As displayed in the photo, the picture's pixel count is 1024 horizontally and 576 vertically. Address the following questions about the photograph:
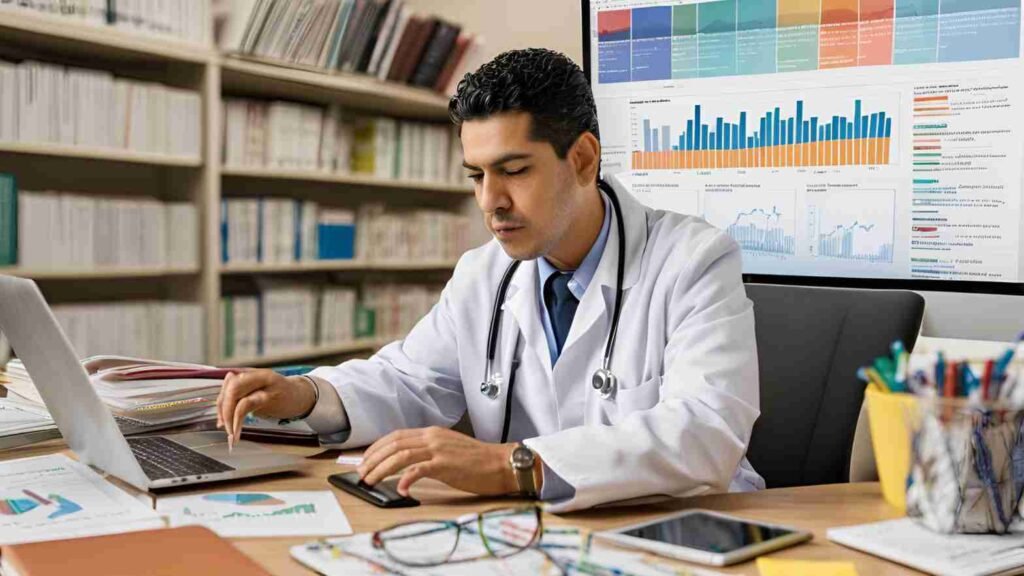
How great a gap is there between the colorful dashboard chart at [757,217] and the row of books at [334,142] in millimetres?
1764

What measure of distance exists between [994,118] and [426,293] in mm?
2594

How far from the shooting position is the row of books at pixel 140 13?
2490 mm

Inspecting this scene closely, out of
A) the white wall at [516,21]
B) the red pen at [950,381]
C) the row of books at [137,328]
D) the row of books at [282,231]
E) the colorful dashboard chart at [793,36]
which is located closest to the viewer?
the red pen at [950,381]

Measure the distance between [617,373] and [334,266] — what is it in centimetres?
221

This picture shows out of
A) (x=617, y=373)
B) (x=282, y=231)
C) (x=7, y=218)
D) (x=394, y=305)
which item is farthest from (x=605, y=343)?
(x=394, y=305)

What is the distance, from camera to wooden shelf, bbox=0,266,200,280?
2507 mm

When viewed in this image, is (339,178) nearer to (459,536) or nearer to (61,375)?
(61,375)

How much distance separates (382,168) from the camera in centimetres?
360

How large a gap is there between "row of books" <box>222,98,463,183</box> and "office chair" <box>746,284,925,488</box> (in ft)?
6.76

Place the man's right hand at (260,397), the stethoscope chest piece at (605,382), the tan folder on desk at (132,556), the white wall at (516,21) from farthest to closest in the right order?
the white wall at (516,21) → the stethoscope chest piece at (605,382) → the man's right hand at (260,397) → the tan folder on desk at (132,556)

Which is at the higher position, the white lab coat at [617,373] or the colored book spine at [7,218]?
the colored book spine at [7,218]

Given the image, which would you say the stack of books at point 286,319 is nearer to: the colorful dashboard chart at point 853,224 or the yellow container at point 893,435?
the colorful dashboard chart at point 853,224

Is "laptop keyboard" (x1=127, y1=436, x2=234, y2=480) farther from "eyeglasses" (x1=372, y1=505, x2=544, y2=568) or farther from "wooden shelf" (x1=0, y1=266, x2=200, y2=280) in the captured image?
"wooden shelf" (x1=0, y1=266, x2=200, y2=280)

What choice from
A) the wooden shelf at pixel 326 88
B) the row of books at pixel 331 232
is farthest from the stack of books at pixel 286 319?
the wooden shelf at pixel 326 88
